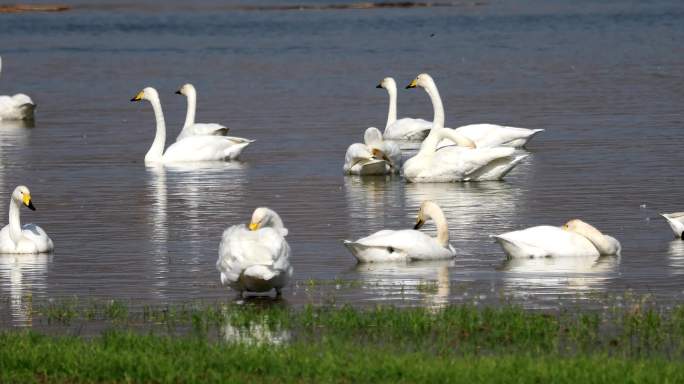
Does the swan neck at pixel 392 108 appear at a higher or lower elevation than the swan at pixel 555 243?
higher

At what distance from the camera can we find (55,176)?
2228 cm

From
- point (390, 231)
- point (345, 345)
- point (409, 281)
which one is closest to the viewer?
point (345, 345)

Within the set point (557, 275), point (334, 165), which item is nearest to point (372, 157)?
point (334, 165)

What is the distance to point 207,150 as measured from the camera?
2444 centimetres

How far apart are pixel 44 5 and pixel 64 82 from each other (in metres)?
51.1

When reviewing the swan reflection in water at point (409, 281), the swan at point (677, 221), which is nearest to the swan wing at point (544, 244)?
the swan reflection in water at point (409, 281)

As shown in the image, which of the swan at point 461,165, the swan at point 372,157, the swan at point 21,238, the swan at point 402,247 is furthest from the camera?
the swan at point 372,157

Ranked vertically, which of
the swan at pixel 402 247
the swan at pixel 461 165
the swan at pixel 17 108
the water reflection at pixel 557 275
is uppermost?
the swan at pixel 17 108

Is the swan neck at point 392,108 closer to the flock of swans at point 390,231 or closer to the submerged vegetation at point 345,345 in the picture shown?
the flock of swans at point 390,231

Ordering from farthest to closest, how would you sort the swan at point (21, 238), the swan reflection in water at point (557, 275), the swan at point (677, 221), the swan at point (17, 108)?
the swan at point (17, 108), the swan at point (21, 238), the swan at point (677, 221), the swan reflection in water at point (557, 275)

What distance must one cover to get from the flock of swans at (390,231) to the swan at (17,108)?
22.2ft

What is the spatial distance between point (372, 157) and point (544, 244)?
25.3ft

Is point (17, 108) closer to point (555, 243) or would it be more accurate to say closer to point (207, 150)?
point (207, 150)

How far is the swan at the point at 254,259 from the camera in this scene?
39.6 feet
